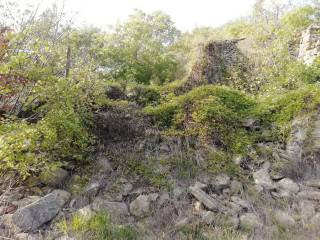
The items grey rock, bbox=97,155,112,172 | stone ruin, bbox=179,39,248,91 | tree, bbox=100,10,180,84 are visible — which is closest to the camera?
grey rock, bbox=97,155,112,172

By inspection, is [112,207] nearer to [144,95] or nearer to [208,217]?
[208,217]

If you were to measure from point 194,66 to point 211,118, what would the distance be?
10.7 ft

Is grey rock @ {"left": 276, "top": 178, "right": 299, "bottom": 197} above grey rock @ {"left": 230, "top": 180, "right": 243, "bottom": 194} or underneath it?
above

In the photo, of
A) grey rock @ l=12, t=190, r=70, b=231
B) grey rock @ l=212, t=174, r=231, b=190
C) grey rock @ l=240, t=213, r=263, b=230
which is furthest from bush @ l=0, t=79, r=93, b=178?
grey rock @ l=240, t=213, r=263, b=230

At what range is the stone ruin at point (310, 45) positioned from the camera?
29.8ft

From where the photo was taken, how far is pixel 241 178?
6016 millimetres

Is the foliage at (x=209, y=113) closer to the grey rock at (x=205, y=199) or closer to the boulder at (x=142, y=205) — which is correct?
the grey rock at (x=205, y=199)

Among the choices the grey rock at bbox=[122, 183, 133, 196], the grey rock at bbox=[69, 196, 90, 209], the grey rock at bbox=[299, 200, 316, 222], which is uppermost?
the grey rock at bbox=[299, 200, 316, 222]

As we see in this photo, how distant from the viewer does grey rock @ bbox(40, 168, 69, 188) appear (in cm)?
562

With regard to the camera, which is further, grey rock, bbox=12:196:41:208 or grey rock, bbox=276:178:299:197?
grey rock, bbox=276:178:299:197

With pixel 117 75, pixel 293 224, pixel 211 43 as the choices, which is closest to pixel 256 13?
pixel 211 43

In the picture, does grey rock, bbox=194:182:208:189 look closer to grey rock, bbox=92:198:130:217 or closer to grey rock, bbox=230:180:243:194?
grey rock, bbox=230:180:243:194

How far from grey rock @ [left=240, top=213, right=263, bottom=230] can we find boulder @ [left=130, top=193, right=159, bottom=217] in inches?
56.2

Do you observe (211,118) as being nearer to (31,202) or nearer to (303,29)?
(31,202)
